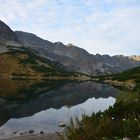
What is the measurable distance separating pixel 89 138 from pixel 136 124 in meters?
Answer: 3.13

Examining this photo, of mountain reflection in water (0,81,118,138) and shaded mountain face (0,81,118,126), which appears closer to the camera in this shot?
mountain reflection in water (0,81,118,138)

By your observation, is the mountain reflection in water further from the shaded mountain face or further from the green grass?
the green grass

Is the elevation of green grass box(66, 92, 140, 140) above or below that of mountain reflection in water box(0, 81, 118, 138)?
above

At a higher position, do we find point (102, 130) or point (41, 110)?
point (102, 130)

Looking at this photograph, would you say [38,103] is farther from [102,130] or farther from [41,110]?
[102,130]

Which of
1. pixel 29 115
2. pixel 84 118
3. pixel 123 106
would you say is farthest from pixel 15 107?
pixel 84 118

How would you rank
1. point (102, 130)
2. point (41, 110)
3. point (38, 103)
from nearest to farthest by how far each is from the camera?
point (102, 130) < point (41, 110) < point (38, 103)

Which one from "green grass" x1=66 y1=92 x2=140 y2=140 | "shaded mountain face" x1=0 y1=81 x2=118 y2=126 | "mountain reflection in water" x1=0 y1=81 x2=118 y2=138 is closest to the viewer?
"green grass" x1=66 y1=92 x2=140 y2=140

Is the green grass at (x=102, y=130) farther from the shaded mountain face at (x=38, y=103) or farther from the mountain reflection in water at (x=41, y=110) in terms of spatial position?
the shaded mountain face at (x=38, y=103)

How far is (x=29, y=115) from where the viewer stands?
6138cm

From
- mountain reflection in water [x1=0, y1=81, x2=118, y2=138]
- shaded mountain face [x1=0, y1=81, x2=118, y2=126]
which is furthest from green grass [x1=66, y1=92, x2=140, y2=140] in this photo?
shaded mountain face [x1=0, y1=81, x2=118, y2=126]

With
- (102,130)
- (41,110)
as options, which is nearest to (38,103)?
(41,110)

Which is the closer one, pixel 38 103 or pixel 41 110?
pixel 41 110

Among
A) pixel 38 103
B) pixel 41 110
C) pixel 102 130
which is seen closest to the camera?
pixel 102 130
